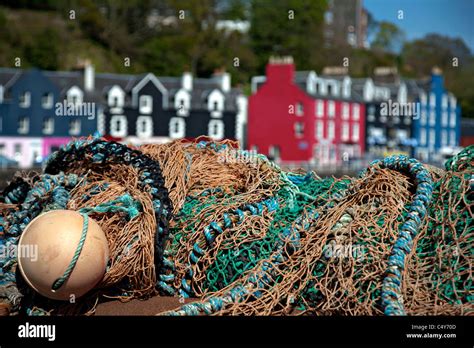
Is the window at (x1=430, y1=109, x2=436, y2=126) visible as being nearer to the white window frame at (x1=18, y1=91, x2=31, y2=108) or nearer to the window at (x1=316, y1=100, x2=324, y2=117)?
the window at (x1=316, y1=100, x2=324, y2=117)

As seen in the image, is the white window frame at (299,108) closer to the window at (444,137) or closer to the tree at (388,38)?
the window at (444,137)

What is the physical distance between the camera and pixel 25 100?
58156mm

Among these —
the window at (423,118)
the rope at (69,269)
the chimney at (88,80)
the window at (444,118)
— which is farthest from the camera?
the window at (444,118)

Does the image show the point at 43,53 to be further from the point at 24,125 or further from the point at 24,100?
the point at 24,125

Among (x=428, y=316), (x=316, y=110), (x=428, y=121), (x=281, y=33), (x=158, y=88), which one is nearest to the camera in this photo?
(x=428, y=316)

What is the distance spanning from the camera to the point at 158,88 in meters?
63.1

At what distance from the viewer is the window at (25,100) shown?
58031 millimetres

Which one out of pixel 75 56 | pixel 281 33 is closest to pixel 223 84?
pixel 75 56

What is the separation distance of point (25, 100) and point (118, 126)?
24.4 feet

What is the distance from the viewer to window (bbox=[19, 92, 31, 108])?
58031 mm

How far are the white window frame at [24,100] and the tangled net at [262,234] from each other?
5078 centimetres

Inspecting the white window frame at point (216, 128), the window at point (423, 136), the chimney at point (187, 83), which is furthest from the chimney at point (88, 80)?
the window at point (423, 136)

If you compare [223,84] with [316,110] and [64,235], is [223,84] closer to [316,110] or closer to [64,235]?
[316,110]

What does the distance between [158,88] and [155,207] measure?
55688mm
